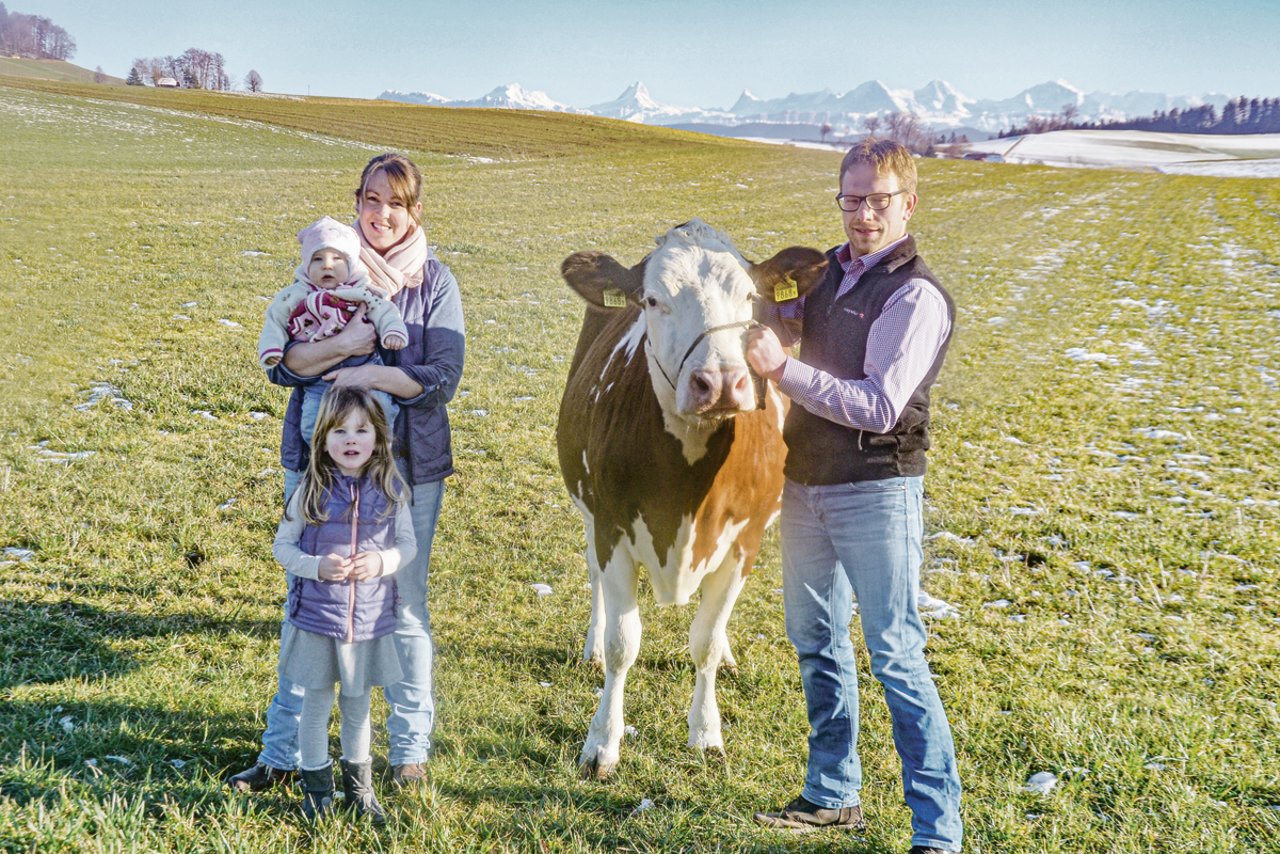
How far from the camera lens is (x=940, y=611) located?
520cm

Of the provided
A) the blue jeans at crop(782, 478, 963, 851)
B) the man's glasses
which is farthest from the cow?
the blue jeans at crop(782, 478, 963, 851)

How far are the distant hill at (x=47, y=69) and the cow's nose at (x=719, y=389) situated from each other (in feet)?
242

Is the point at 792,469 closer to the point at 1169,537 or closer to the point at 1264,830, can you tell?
the point at 1264,830

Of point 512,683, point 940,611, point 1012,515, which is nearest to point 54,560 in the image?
point 512,683

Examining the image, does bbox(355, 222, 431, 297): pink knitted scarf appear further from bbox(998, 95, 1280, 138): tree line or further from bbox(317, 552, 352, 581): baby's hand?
bbox(998, 95, 1280, 138): tree line

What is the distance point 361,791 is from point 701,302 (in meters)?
2.22

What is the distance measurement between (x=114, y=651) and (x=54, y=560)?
51.5 inches

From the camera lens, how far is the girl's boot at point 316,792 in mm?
3113

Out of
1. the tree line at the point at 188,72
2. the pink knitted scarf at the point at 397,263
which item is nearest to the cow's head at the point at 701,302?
the pink knitted scarf at the point at 397,263

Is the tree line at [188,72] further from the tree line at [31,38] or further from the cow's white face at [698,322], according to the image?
the cow's white face at [698,322]

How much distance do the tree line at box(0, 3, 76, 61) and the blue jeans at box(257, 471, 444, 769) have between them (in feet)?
271

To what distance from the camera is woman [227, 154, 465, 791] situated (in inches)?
125

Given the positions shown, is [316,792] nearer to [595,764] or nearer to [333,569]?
[333,569]

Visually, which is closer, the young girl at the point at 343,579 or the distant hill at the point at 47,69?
the young girl at the point at 343,579
